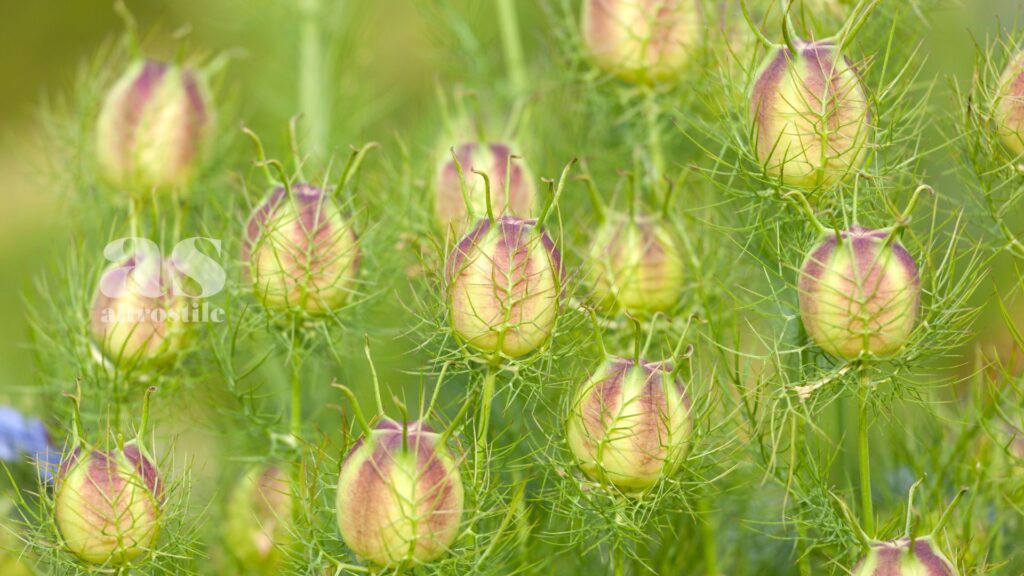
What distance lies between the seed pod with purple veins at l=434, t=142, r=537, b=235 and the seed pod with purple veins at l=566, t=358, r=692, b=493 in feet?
0.48

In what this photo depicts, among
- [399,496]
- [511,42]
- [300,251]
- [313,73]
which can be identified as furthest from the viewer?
[313,73]

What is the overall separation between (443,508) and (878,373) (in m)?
0.19

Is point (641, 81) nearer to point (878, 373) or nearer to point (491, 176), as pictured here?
point (491, 176)

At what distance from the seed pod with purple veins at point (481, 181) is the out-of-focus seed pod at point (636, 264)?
0.17 ft

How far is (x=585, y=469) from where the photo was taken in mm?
486

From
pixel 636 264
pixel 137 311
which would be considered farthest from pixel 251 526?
pixel 636 264

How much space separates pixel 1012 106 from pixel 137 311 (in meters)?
0.42

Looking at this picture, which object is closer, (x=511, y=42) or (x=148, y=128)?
(x=148, y=128)

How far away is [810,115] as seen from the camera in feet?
1.52

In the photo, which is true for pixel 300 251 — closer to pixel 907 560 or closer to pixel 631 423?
pixel 631 423

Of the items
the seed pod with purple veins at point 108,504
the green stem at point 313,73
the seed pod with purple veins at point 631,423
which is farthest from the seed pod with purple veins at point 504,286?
the green stem at point 313,73

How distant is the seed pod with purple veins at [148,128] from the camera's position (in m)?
0.65

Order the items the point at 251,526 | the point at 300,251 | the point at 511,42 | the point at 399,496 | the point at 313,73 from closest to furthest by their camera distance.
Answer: the point at 399,496 → the point at 300,251 → the point at 251,526 → the point at 511,42 → the point at 313,73

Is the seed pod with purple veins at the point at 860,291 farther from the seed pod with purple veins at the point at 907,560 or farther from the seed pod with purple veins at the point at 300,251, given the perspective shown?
the seed pod with purple veins at the point at 300,251
